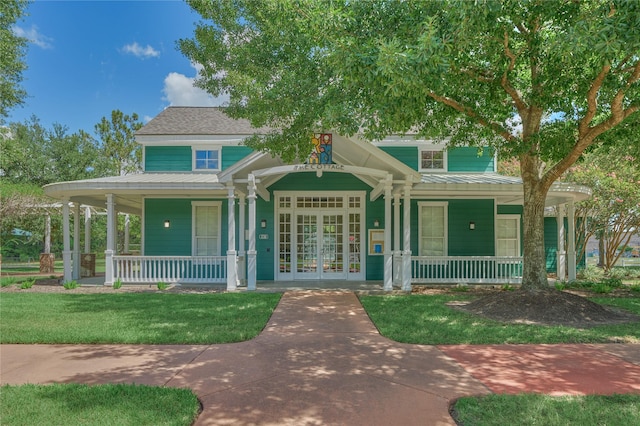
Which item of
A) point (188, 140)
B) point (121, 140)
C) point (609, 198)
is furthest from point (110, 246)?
point (121, 140)

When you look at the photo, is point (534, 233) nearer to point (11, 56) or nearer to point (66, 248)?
point (66, 248)

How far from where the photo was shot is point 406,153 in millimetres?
13773

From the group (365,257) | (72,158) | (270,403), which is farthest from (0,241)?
(270,403)

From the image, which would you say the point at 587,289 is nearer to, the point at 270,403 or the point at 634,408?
the point at 634,408

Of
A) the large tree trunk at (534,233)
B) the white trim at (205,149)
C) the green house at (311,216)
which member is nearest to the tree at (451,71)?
the large tree trunk at (534,233)

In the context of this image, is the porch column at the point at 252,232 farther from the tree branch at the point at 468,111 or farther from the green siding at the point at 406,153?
the green siding at the point at 406,153

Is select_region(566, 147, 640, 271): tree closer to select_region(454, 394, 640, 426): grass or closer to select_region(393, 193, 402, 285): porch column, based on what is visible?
select_region(393, 193, 402, 285): porch column

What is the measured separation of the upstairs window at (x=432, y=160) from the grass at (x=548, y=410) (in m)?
10.7

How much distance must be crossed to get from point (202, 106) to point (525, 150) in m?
13.0

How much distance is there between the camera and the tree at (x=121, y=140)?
29906 mm

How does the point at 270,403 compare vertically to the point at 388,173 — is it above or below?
below

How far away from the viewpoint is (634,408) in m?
3.43

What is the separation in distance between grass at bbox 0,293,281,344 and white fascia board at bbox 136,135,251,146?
6.11 metres

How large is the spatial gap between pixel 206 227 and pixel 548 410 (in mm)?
11286
